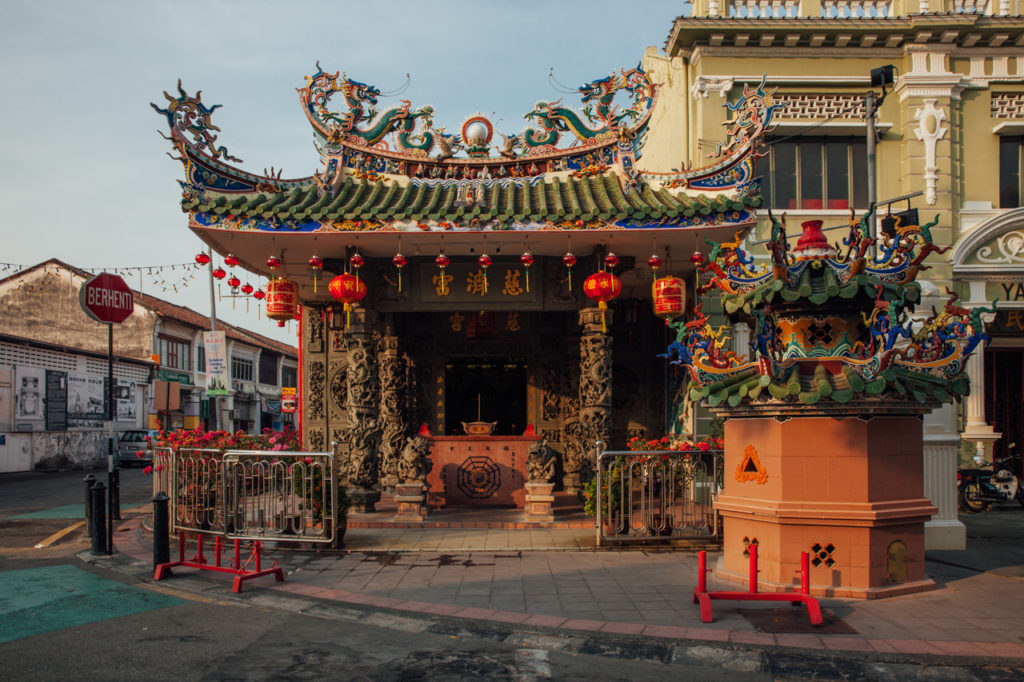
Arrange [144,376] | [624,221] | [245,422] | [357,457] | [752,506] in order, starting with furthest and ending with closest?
1. [245,422]
2. [144,376]
3. [357,457]
4. [624,221]
5. [752,506]

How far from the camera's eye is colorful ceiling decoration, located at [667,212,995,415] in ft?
25.0

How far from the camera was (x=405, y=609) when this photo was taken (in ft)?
23.9

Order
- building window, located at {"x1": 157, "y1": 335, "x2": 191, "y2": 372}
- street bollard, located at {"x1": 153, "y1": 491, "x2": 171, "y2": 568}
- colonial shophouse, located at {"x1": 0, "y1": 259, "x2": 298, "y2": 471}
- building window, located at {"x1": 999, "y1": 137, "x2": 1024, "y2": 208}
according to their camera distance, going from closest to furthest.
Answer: street bollard, located at {"x1": 153, "y1": 491, "x2": 171, "y2": 568}, building window, located at {"x1": 999, "y1": 137, "x2": 1024, "y2": 208}, colonial shophouse, located at {"x1": 0, "y1": 259, "x2": 298, "y2": 471}, building window, located at {"x1": 157, "y1": 335, "x2": 191, "y2": 372}

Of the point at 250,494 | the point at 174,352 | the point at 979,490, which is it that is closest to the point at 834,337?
the point at 250,494

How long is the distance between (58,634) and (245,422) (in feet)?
153

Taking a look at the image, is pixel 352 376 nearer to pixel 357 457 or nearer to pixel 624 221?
pixel 357 457

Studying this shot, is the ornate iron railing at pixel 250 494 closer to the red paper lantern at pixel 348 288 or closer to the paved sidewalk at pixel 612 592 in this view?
the paved sidewalk at pixel 612 592

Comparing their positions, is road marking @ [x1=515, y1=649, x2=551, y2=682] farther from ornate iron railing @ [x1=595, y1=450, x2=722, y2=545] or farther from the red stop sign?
the red stop sign

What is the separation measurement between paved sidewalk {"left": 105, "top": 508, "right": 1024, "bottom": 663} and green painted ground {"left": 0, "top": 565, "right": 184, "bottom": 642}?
0.63 meters

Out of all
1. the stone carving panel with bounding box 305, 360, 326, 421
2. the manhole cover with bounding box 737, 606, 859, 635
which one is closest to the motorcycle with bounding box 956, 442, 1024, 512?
the manhole cover with bounding box 737, 606, 859, 635

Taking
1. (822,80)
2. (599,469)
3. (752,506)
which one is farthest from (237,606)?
(822,80)

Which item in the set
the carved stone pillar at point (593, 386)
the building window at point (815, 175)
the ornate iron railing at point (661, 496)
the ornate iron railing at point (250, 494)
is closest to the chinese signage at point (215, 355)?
the ornate iron railing at point (250, 494)

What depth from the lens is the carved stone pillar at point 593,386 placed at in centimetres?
1234

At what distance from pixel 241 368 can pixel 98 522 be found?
1618 inches
